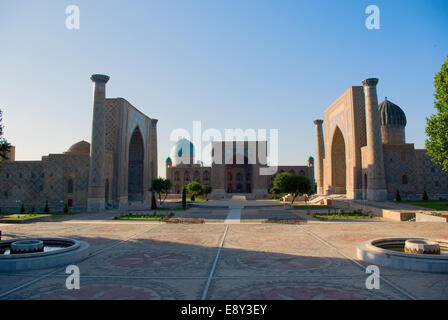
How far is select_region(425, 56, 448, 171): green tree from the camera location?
16.3m

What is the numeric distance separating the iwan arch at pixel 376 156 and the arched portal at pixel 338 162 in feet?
0.32

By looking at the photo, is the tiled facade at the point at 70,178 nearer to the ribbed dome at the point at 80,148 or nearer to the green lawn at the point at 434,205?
the ribbed dome at the point at 80,148

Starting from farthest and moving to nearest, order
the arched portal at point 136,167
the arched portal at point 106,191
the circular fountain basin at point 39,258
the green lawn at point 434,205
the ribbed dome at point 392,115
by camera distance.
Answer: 1. the arched portal at point 136,167
2. the ribbed dome at point 392,115
3. the arched portal at point 106,191
4. the green lawn at point 434,205
5. the circular fountain basin at point 39,258

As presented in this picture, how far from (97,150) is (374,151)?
20.3 metres

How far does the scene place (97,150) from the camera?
23062mm

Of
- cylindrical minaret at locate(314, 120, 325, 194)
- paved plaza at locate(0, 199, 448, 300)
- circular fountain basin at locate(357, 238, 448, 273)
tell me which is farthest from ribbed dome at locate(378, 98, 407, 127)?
circular fountain basin at locate(357, 238, 448, 273)

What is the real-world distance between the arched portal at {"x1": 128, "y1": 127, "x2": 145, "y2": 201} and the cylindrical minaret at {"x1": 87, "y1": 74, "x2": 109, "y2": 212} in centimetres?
878

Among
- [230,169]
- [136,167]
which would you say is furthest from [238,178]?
[136,167]

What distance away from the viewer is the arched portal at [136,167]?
32438mm

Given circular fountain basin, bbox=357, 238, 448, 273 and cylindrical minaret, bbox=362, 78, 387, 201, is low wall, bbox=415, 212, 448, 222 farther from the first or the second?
circular fountain basin, bbox=357, 238, 448, 273

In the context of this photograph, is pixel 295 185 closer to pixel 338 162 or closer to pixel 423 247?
pixel 338 162

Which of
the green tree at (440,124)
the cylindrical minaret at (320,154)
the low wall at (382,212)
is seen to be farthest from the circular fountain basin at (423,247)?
the cylindrical minaret at (320,154)
